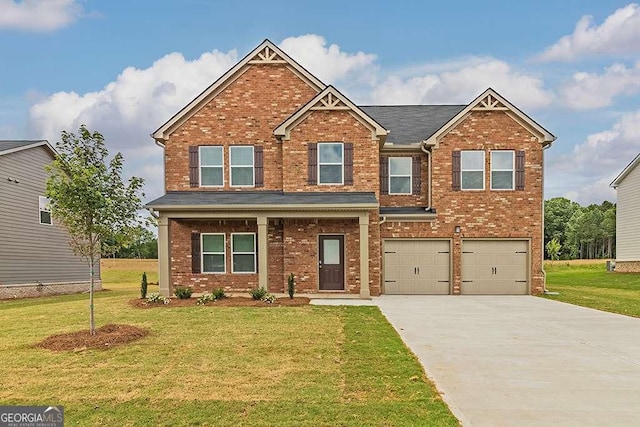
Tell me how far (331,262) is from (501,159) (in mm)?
7820

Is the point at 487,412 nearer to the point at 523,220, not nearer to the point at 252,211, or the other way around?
the point at 252,211

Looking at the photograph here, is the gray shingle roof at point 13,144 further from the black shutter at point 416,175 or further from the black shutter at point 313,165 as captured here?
the black shutter at point 416,175

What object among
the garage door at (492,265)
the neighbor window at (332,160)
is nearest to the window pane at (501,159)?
the garage door at (492,265)

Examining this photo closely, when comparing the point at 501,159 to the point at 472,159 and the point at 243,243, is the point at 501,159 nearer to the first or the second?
the point at 472,159

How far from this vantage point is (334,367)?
7125mm

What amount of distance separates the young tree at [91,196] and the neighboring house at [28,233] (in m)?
13.0

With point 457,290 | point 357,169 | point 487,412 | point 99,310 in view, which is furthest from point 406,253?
point 487,412

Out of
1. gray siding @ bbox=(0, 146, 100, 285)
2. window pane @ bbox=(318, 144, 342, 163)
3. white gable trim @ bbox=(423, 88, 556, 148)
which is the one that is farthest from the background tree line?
gray siding @ bbox=(0, 146, 100, 285)

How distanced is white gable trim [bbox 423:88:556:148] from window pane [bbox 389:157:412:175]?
1215 millimetres

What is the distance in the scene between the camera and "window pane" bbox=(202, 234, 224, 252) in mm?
17984

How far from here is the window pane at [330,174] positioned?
17484 millimetres

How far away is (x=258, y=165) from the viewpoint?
18156mm

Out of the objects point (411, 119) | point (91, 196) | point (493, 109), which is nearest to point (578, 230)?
point (411, 119)

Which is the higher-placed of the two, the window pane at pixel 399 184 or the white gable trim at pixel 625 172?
the white gable trim at pixel 625 172
